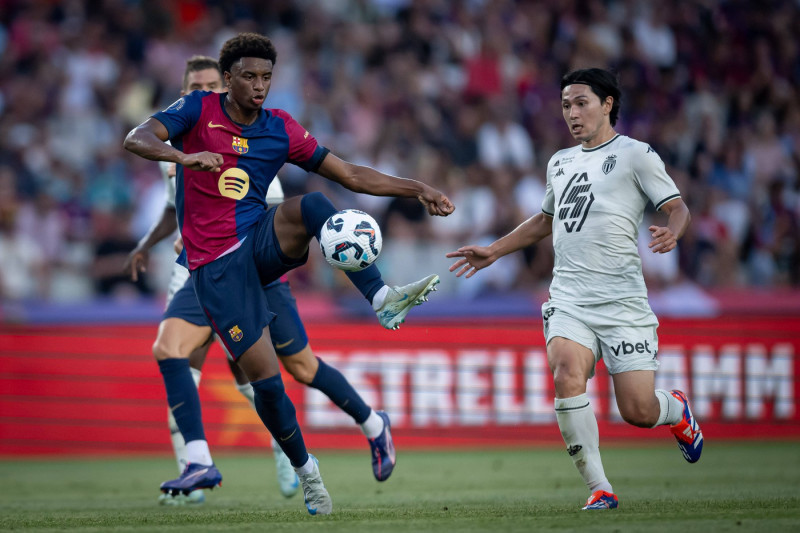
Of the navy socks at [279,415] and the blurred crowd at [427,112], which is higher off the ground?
the blurred crowd at [427,112]

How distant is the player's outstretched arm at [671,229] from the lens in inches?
219

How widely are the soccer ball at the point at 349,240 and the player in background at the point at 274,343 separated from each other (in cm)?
137

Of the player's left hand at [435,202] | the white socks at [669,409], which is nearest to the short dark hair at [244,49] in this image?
the player's left hand at [435,202]

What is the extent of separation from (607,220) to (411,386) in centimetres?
594

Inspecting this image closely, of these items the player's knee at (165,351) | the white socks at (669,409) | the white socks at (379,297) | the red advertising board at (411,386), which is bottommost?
the red advertising board at (411,386)

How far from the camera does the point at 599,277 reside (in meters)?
6.25

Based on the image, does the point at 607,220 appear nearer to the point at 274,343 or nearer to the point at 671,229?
the point at 671,229

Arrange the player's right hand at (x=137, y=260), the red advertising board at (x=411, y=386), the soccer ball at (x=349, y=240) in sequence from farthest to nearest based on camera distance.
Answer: the red advertising board at (x=411, y=386) → the player's right hand at (x=137, y=260) → the soccer ball at (x=349, y=240)

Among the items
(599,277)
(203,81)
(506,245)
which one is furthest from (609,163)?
(203,81)

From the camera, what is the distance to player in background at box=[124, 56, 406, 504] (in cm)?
716

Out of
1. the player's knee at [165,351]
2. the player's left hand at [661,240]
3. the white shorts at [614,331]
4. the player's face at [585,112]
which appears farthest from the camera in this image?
the player's knee at [165,351]

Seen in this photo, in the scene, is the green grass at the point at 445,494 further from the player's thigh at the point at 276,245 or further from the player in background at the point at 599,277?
the player's thigh at the point at 276,245

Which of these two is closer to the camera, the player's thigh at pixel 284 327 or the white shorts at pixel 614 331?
the white shorts at pixel 614 331

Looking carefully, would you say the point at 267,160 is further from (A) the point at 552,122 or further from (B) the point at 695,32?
(B) the point at 695,32
